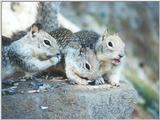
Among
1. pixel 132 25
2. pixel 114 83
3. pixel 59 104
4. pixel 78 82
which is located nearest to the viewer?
pixel 59 104

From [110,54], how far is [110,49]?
4 cm

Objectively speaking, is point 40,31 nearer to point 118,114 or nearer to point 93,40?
point 93,40

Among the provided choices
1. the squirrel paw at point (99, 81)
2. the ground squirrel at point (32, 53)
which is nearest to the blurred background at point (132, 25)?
the squirrel paw at point (99, 81)

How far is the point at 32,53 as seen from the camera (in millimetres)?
5516

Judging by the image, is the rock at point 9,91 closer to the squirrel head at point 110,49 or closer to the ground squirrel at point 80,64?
the ground squirrel at point 80,64

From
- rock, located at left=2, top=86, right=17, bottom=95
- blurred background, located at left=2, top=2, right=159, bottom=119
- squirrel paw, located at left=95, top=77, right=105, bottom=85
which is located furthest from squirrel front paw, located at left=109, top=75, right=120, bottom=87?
blurred background, located at left=2, top=2, right=159, bottom=119

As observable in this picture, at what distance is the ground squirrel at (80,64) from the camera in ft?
17.9

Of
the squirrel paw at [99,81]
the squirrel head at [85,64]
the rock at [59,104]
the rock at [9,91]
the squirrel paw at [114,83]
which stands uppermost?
the squirrel head at [85,64]

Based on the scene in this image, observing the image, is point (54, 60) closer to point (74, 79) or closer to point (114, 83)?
point (74, 79)

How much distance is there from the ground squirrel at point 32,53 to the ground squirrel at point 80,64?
10cm

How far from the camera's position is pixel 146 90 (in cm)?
899

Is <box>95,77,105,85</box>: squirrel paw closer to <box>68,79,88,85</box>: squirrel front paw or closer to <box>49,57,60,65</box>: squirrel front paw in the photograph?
<box>68,79,88,85</box>: squirrel front paw

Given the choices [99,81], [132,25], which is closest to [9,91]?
[99,81]

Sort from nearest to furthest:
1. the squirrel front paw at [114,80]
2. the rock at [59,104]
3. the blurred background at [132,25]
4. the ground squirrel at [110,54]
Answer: the rock at [59,104] → the ground squirrel at [110,54] → the squirrel front paw at [114,80] → the blurred background at [132,25]
